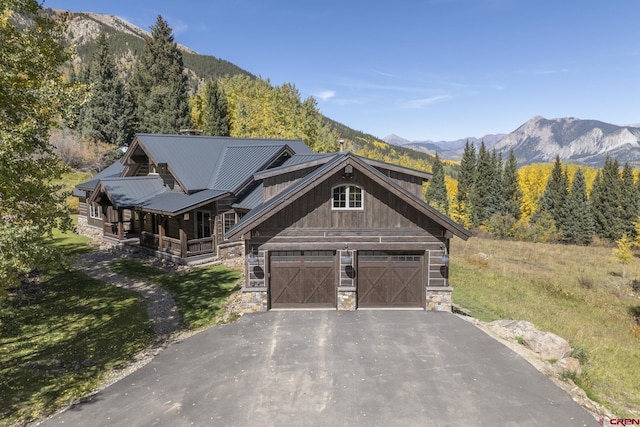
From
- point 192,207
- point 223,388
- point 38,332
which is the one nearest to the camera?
point 223,388

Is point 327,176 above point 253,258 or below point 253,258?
above

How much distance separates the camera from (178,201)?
23047 mm

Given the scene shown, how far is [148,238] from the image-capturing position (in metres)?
24.9

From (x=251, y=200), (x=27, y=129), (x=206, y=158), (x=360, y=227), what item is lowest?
(x=360, y=227)

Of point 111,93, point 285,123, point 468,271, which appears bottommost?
point 468,271

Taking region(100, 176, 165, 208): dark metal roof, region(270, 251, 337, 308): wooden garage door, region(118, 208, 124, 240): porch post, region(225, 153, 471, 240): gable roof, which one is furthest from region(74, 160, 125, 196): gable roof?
region(270, 251, 337, 308): wooden garage door

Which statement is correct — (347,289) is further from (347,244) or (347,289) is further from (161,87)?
(161,87)

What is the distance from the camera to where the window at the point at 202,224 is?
78.8ft

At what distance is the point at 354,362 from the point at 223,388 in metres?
3.66

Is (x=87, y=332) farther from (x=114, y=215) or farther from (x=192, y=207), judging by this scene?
(x=114, y=215)

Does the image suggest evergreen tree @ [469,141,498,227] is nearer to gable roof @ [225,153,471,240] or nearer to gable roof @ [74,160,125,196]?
gable roof @ [74,160,125,196]

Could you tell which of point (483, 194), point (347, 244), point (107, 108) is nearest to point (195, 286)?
point (347, 244)

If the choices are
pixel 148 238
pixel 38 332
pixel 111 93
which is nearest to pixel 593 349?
pixel 38 332

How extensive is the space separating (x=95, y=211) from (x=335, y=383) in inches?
1148
